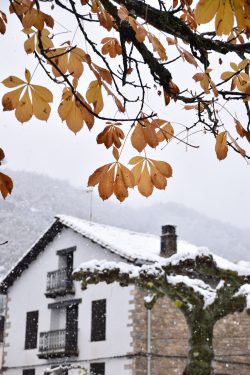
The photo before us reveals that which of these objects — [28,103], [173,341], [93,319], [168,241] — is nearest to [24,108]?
[28,103]

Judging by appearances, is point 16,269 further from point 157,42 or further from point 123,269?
point 157,42

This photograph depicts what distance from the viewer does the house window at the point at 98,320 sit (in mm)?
22984

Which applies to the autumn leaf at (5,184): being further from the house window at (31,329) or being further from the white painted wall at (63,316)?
the house window at (31,329)

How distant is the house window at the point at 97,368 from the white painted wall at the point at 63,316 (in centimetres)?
27

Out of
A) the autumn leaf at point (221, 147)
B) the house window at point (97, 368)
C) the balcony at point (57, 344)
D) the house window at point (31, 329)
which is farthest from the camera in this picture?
the house window at point (31, 329)

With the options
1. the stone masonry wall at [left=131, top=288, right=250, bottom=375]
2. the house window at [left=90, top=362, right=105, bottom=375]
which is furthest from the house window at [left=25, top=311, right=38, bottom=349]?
the stone masonry wall at [left=131, top=288, right=250, bottom=375]

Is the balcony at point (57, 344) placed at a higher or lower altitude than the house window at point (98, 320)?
lower

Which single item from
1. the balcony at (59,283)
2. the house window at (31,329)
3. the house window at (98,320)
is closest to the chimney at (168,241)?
the house window at (98,320)

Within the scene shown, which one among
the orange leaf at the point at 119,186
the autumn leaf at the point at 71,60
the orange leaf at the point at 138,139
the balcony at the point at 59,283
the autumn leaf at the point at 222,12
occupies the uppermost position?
the balcony at the point at 59,283

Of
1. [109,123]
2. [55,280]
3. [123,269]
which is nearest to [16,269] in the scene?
[55,280]

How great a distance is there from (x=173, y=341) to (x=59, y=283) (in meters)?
6.03

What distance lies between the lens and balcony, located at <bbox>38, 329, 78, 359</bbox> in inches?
931

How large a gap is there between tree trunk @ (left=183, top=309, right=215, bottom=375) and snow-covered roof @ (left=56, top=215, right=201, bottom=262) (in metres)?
10.0

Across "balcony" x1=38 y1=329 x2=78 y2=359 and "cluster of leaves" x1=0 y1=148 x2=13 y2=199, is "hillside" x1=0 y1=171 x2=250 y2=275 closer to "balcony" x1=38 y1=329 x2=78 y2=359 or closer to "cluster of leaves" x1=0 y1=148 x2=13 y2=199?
"balcony" x1=38 y1=329 x2=78 y2=359
